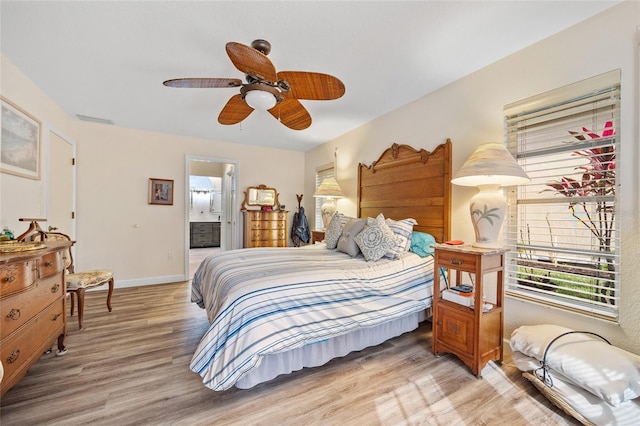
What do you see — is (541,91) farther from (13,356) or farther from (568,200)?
(13,356)

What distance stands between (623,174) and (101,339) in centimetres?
417

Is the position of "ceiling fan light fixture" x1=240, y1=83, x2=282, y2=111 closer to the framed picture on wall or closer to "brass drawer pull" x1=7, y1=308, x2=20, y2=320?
"brass drawer pull" x1=7, y1=308, x2=20, y2=320

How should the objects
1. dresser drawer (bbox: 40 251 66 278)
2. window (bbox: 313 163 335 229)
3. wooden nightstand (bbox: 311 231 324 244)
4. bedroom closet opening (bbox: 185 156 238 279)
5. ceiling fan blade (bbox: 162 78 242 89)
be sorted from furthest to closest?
bedroom closet opening (bbox: 185 156 238 279)
window (bbox: 313 163 335 229)
wooden nightstand (bbox: 311 231 324 244)
ceiling fan blade (bbox: 162 78 242 89)
dresser drawer (bbox: 40 251 66 278)

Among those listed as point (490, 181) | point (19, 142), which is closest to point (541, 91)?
point (490, 181)

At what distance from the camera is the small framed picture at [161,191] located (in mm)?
4250

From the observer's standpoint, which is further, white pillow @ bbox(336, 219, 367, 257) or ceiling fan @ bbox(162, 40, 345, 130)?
white pillow @ bbox(336, 219, 367, 257)

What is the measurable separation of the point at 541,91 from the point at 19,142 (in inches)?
178

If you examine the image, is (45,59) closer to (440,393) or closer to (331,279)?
(331,279)

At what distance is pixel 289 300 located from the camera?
1699 millimetres

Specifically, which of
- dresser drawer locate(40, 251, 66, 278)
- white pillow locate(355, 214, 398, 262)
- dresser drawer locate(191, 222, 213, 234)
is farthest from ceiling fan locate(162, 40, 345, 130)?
dresser drawer locate(191, 222, 213, 234)

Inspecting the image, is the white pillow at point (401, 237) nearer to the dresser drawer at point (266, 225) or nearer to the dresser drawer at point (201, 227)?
the dresser drawer at point (266, 225)

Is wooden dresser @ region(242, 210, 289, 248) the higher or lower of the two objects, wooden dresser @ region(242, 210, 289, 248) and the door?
the lower

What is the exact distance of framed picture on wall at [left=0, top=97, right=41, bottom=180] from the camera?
2.19m

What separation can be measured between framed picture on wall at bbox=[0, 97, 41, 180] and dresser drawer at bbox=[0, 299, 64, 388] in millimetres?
1305
